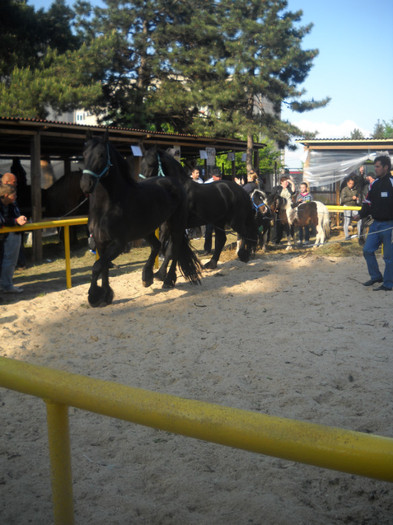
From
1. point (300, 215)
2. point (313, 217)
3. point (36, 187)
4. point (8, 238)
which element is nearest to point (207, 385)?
point (8, 238)

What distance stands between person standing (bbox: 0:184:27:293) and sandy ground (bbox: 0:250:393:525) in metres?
0.82

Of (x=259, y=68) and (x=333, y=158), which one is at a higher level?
(x=259, y=68)

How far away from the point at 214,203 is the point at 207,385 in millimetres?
Answer: 5713

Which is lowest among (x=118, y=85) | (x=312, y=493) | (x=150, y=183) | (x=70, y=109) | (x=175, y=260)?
(x=312, y=493)

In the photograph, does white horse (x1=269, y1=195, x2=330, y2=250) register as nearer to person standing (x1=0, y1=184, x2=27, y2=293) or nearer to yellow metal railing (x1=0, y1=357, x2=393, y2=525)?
person standing (x1=0, y1=184, x2=27, y2=293)

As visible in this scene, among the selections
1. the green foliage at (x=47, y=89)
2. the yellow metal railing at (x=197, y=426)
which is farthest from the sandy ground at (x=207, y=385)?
the green foliage at (x=47, y=89)

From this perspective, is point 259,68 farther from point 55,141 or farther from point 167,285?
point 167,285

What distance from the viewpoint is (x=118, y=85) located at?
23016 mm

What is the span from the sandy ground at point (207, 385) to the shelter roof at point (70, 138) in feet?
14.5

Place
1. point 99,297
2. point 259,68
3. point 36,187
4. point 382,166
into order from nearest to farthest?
point 99,297, point 382,166, point 36,187, point 259,68

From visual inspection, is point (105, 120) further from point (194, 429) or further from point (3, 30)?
point (194, 429)

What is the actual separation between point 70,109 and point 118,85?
217 inches

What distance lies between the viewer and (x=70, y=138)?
44.4ft

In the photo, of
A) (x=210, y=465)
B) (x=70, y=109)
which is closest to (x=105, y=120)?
(x=70, y=109)
